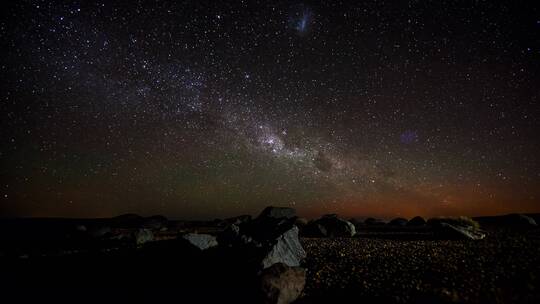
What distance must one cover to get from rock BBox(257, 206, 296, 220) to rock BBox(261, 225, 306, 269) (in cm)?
1654

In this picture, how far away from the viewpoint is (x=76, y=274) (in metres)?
11.3

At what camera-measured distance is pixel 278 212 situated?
2852 centimetres

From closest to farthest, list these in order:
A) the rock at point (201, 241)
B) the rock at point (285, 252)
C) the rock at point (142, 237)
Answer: the rock at point (285, 252) → the rock at point (201, 241) → the rock at point (142, 237)

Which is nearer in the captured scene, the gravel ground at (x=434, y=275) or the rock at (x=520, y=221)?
the gravel ground at (x=434, y=275)

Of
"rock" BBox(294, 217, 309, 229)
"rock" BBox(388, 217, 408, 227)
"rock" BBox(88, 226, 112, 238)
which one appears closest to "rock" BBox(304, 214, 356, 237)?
"rock" BBox(294, 217, 309, 229)

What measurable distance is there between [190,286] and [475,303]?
8.05m

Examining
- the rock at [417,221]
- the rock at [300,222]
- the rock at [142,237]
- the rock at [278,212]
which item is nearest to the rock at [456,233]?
the rock at [300,222]

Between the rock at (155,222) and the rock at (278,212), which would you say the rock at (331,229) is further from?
the rock at (155,222)

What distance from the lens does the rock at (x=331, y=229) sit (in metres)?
19.4

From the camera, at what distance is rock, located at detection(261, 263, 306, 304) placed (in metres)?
6.96

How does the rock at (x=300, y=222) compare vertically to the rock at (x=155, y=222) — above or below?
above

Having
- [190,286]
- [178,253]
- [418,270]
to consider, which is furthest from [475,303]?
[178,253]

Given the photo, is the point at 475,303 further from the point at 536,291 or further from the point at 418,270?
the point at 418,270

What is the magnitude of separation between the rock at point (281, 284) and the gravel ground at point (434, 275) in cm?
34
